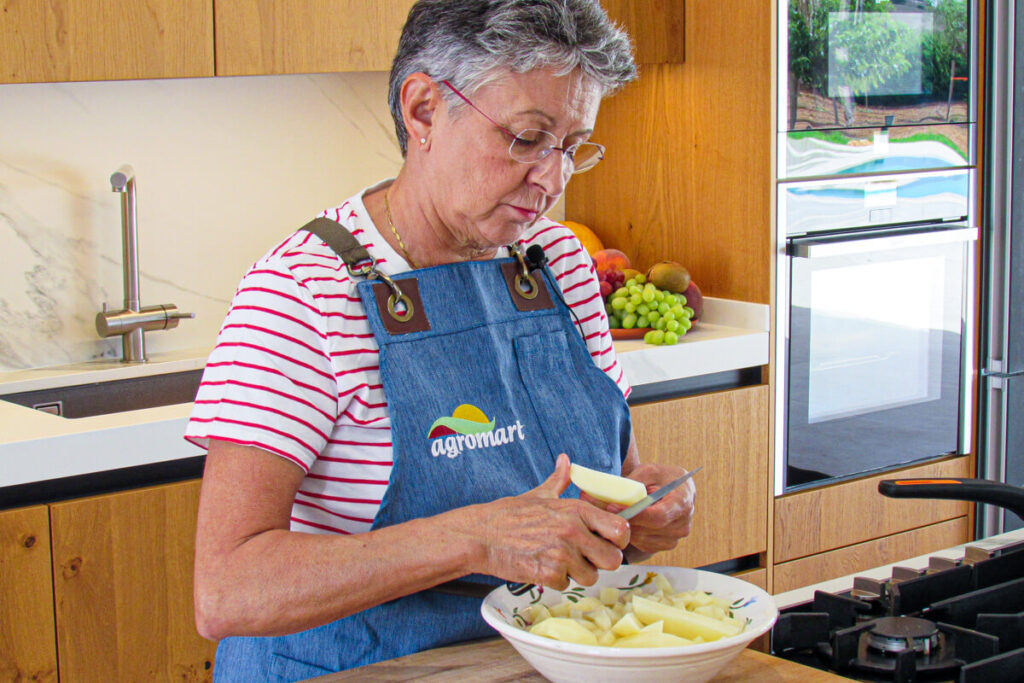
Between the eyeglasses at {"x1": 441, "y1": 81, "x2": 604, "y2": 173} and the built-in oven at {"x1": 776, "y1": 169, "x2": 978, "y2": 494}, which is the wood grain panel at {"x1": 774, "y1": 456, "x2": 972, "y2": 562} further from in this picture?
the eyeglasses at {"x1": 441, "y1": 81, "x2": 604, "y2": 173}

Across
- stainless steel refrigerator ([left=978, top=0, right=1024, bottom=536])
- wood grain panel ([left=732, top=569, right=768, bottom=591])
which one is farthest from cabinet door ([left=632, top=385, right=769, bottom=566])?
stainless steel refrigerator ([left=978, top=0, right=1024, bottom=536])

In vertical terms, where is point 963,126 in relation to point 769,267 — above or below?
above

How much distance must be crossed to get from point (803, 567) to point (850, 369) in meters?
0.49

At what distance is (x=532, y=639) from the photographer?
0.95m

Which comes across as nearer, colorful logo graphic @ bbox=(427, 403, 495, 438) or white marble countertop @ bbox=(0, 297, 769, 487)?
colorful logo graphic @ bbox=(427, 403, 495, 438)

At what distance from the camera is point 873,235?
2.77m

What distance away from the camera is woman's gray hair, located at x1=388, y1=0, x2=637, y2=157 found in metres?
1.16

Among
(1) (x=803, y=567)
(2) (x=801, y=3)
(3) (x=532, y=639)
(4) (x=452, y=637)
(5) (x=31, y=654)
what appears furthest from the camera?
(1) (x=803, y=567)

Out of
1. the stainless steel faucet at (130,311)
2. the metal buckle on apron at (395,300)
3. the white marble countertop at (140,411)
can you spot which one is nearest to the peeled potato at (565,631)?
the metal buckle on apron at (395,300)

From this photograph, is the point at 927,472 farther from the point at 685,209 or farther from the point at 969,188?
the point at 685,209

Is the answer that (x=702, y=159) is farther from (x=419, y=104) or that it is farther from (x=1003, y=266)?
(x=419, y=104)

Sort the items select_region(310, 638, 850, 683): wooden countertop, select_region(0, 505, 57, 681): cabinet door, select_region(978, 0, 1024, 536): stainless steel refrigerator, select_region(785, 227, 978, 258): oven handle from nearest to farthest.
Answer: select_region(310, 638, 850, 683): wooden countertop, select_region(0, 505, 57, 681): cabinet door, select_region(785, 227, 978, 258): oven handle, select_region(978, 0, 1024, 536): stainless steel refrigerator

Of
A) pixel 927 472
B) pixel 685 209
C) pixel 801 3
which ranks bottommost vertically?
pixel 927 472

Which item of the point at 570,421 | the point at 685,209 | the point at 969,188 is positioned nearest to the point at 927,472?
the point at 969,188
